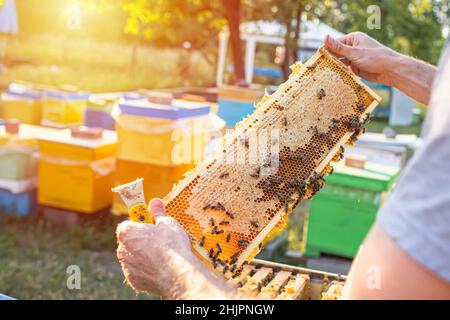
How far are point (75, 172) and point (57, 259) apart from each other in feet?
2.96

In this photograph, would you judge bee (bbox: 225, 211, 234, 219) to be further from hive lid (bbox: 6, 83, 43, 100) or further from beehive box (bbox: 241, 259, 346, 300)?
hive lid (bbox: 6, 83, 43, 100)

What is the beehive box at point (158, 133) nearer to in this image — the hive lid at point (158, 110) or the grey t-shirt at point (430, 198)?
the hive lid at point (158, 110)

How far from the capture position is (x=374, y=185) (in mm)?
4590

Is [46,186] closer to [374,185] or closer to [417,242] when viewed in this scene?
[374,185]

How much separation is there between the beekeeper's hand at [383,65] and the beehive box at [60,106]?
24.1 feet

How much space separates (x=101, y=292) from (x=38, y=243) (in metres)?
1.15

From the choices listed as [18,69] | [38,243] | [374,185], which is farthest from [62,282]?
[18,69]

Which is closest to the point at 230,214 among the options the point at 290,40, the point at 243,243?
the point at 243,243

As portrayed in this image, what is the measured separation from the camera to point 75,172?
5332 millimetres

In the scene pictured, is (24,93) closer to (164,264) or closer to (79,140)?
(79,140)

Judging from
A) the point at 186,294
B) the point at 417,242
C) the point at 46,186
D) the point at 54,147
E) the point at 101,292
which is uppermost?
the point at 417,242

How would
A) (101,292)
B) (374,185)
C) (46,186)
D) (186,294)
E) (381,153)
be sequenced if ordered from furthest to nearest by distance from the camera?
1. (381,153)
2. (46,186)
3. (374,185)
4. (101,292)
5. (186,294)

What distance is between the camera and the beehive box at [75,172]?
529cm

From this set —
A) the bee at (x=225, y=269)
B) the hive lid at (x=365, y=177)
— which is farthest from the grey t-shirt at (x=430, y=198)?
the hive lid at (x=365, y=177)
